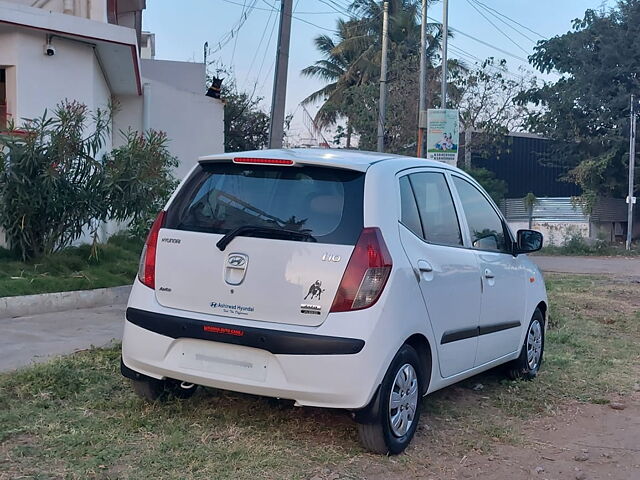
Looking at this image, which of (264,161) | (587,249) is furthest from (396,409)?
(587,249)

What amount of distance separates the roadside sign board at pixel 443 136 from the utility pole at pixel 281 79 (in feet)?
11.6

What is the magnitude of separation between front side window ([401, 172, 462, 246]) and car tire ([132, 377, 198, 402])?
188 cm

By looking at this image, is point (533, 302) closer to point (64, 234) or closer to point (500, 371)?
point (500, 371)

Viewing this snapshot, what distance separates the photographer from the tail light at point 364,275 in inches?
170

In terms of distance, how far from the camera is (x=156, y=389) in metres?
5.12

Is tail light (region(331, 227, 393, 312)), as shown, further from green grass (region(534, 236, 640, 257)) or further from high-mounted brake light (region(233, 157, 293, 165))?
green grass (region(534, 236, 640, 257))

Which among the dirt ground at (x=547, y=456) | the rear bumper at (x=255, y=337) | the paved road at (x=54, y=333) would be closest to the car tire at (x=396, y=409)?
the dirt ground at (x=547, y=456)

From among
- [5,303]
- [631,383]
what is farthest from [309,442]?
[5,303]

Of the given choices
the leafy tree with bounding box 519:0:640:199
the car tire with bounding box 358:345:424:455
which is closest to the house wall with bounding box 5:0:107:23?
the car tire with bounding box 358:345:424:455

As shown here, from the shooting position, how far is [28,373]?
5.69 m

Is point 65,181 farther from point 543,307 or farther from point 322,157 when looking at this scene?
point 543,307

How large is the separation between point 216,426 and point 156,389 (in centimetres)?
55

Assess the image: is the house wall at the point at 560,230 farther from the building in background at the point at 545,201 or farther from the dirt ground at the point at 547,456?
the dirt ground at the point at 547,456

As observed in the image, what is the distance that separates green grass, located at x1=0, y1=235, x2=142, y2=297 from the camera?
896 cm
